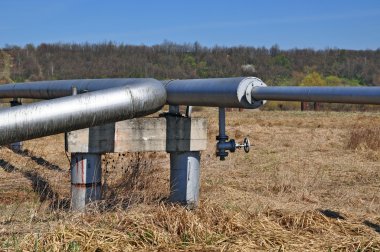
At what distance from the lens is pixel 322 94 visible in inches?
174

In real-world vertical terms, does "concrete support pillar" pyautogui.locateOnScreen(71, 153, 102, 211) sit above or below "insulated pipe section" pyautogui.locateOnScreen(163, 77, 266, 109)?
below

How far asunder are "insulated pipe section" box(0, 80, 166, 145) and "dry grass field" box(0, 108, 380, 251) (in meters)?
0.86

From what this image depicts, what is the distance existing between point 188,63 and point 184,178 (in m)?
Answer: 102

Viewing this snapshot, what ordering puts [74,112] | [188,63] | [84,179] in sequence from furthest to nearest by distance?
[188,63] → [84,179] → [74,112]

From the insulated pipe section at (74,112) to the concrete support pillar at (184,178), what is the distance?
2.23 meters

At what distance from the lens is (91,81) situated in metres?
6.16

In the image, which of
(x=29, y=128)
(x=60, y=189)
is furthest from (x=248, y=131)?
(x=29, y=128)

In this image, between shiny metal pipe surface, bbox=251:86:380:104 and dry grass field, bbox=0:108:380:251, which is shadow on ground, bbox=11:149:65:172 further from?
shiny metal pipe surface, bbox=251:86:380:104

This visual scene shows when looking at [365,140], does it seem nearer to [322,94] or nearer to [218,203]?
[218,203]

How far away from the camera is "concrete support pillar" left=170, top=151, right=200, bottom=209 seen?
21.0ft

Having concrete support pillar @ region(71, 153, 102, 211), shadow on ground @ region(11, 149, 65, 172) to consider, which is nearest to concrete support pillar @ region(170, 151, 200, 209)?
concrete support pillar @ region(71, 153, 102, 211)

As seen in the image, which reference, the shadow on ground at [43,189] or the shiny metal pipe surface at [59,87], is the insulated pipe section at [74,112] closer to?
the shiny metal pipe surface at [59,87]

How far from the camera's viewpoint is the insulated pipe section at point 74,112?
303cm

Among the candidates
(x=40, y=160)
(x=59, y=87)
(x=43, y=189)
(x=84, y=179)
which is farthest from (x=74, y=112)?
(x=40, y=160)
